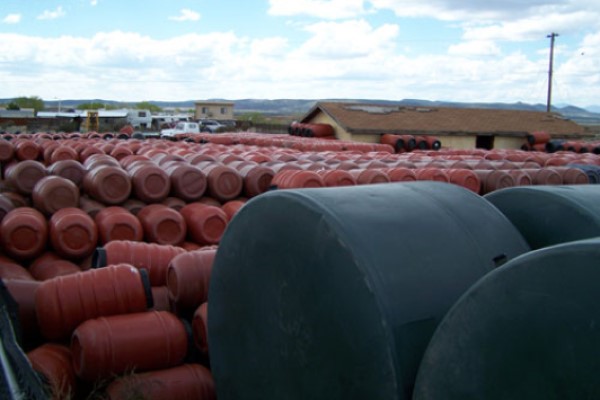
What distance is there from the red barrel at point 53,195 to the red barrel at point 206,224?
175 cm

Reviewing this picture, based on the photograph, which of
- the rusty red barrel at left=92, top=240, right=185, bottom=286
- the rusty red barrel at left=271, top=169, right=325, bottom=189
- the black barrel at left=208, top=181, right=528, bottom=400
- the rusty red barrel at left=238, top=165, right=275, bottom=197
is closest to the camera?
the black barrel at left=208, top=181, right=528, bottom=400

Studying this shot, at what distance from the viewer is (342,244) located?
273cm

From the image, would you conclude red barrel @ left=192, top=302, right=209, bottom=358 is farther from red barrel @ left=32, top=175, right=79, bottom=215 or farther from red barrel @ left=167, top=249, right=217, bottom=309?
red barrel @ left=32, top=175, right=79, bottom=215

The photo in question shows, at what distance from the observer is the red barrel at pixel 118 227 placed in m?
8.05

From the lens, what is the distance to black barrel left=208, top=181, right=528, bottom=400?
260 cm

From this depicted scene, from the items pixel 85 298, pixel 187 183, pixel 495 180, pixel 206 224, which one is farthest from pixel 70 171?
pixel 495 180

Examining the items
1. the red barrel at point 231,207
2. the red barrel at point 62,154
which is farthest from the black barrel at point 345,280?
→ the red barrel at point 62,154

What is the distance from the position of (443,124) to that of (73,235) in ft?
103

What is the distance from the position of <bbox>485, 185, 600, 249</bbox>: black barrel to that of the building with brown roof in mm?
29691

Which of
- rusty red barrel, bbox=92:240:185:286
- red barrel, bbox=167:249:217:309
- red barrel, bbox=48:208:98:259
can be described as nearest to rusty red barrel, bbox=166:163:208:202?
red barrel, bbox=48:208:98:259

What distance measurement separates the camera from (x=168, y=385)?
4332mm

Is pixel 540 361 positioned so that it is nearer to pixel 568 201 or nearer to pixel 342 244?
pixel 342 244

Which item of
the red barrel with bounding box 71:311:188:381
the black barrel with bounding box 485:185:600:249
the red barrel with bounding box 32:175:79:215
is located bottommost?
the red barrel with bounding box 71:311:188:381

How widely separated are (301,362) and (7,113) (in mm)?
60832
